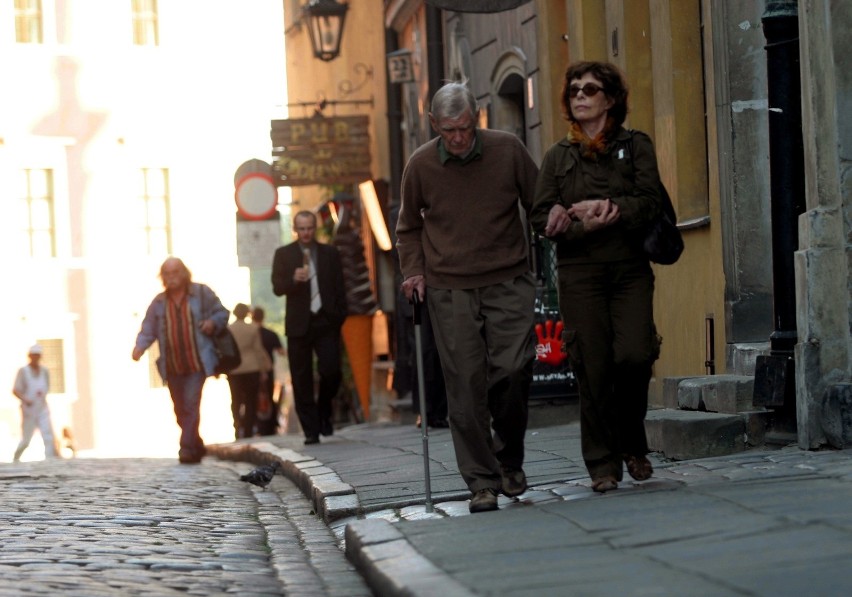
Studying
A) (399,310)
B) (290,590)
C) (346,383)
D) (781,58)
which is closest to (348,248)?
(346,383)

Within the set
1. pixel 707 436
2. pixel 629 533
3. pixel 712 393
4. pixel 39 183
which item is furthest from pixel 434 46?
pixel 39 183

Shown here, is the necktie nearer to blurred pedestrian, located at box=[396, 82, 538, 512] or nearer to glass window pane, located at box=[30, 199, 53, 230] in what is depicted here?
blurred pedestrian, located at box=[396, 82, 538, 512]

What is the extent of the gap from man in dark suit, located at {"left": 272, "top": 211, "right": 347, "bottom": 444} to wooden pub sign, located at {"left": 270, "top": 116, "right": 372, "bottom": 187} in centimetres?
1016

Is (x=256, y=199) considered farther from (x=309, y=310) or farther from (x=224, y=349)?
(x=309, y=310)

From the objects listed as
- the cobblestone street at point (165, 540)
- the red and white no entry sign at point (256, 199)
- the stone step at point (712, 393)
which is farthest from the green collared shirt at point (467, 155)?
the red and white no entry sign at point (256, 199)

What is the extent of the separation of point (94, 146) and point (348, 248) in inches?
460

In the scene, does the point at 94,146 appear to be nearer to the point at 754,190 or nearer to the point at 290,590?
the point at 754,190

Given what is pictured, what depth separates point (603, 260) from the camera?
24.5 ft

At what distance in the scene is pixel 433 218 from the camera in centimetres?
777

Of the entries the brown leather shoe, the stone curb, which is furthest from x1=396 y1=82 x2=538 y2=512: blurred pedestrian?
the stone curb

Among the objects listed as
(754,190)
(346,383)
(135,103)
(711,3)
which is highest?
(135,103)

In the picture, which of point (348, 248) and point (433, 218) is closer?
point (433, 218)

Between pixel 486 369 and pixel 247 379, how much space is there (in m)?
14.2

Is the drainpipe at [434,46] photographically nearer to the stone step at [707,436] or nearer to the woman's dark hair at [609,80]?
the stone step at [707,436]
